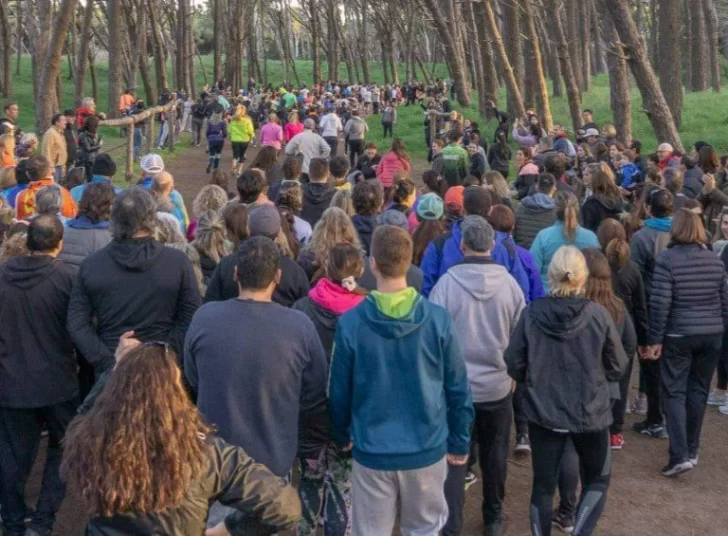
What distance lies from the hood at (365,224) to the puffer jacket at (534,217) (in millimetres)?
1760

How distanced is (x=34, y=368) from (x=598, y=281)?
3453mm

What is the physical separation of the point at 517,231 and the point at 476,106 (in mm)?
30061

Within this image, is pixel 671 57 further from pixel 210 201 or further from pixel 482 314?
pixel 482 314

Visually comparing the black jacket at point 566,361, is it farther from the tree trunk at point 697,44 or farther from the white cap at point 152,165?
the tree trunk at point 697,44

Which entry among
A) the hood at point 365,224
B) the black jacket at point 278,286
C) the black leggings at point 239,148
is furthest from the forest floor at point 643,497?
the black leggings at point 239,148

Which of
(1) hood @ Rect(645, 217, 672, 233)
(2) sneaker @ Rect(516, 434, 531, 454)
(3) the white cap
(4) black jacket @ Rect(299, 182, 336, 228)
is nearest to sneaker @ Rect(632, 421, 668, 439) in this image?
(2) sneaker @ Rect(516, 434, 531, 454)

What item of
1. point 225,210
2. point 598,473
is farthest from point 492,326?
point 225,210

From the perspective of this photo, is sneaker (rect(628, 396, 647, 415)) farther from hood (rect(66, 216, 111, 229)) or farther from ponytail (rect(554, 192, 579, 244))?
hood (rect(66, 216, 111, 229))

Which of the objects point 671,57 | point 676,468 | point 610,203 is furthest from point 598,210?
point 671,57

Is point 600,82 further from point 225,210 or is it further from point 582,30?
point 225,210

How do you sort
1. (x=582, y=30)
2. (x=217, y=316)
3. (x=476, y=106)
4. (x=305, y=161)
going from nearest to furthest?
(x=217, y=316) < (x=305, y=161) < (x=476, y=106) < (x=582, y=30)

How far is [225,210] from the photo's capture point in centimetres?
711

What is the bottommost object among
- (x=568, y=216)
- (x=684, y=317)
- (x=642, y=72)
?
(x=684, y=317)

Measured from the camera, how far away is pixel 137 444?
2.91 metres
